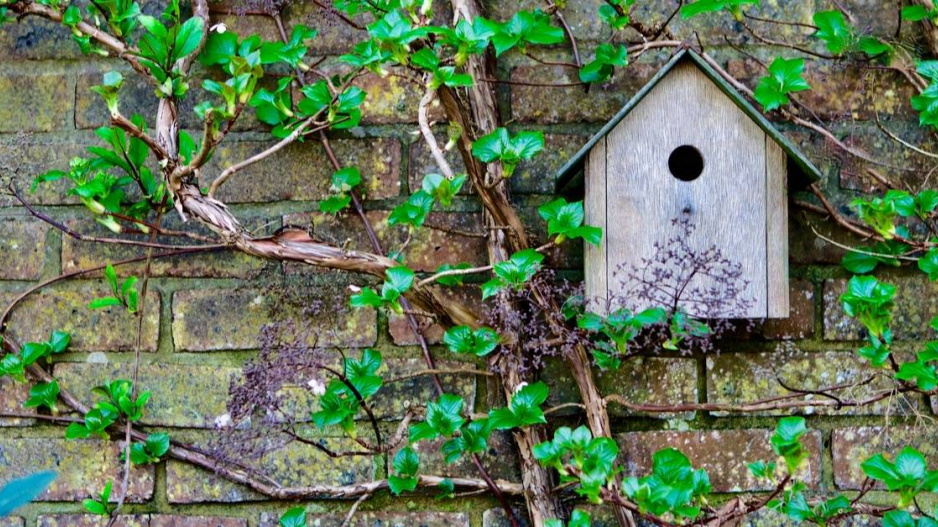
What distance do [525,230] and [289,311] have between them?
12.6 inches

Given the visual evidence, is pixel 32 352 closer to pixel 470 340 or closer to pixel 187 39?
pixel 187 39

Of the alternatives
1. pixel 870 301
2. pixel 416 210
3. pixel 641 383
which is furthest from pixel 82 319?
pixel 870 301

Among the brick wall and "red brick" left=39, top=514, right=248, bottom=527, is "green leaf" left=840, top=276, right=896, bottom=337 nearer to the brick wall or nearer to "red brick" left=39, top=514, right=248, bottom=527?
the brick wall

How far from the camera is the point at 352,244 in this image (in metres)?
1.16

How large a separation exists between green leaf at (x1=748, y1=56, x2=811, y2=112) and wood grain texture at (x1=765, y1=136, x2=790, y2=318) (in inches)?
2.3

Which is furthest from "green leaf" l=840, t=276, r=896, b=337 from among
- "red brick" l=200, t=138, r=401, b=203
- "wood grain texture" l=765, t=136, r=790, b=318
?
"red brick" l=200, t=138, r=401, b=203

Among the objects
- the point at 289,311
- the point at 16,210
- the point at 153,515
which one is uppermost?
the point at 16,210

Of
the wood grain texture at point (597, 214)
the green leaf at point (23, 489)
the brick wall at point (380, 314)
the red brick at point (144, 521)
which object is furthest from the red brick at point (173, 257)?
the green leaf at point (23, 489)

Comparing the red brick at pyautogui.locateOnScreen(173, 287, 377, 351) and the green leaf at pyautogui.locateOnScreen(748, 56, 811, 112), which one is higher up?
the green leaf at pyautogui.locateOnScreen(748, 56, 811, 112)

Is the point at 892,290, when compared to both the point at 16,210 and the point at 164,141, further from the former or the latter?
the point at 16,210

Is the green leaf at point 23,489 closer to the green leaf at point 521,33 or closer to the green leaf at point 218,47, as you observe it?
the green leaf at point 521,33

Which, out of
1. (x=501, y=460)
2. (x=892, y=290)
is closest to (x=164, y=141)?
(x=501, y=460)

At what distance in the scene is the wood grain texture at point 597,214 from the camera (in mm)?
999

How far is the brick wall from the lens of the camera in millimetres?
1125
